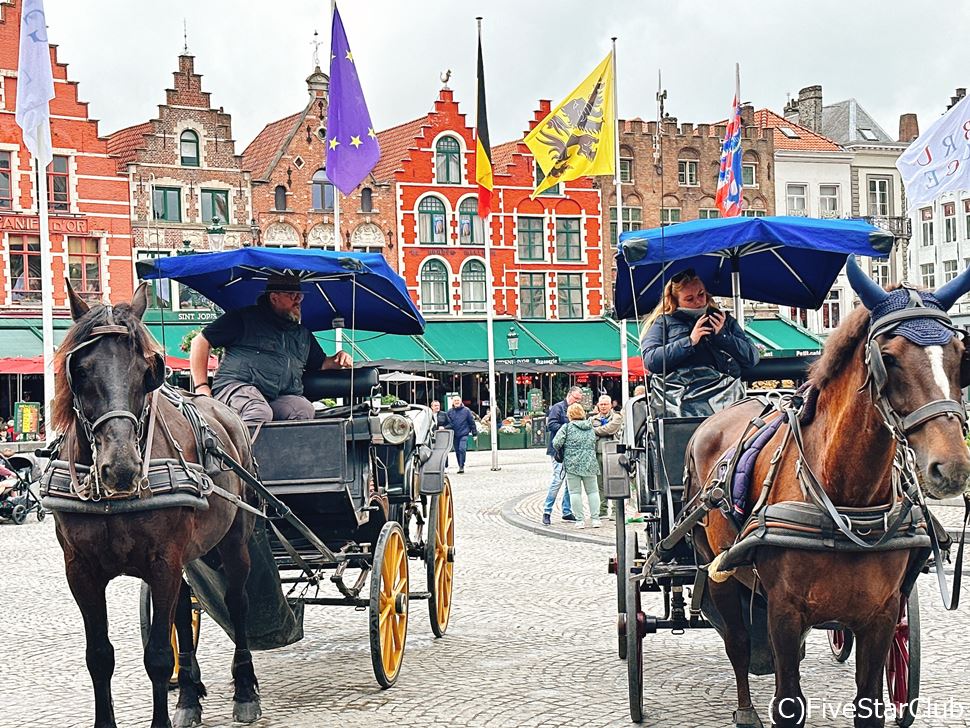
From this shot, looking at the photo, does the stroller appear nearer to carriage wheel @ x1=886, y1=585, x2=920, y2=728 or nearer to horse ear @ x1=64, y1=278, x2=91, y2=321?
horse ear @ x1=64, y1=278, x2=91, y2=321

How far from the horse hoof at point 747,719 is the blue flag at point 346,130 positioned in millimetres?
10747

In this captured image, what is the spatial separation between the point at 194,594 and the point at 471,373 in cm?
2746

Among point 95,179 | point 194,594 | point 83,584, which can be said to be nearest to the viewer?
point 83,584

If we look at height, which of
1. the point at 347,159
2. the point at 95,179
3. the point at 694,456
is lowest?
the point at 694,456

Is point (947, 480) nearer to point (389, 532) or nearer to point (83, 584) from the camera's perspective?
point (83, 584)

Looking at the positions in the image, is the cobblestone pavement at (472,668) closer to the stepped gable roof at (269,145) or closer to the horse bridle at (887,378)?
the horse bridle at (887,378)

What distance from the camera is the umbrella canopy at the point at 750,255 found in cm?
525

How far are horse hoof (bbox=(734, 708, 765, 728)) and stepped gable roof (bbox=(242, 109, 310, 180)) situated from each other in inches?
1214

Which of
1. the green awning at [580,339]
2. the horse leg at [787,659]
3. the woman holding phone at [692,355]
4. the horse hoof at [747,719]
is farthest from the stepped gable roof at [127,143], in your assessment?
the horse leg at [787,659]

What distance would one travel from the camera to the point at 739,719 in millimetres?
4773

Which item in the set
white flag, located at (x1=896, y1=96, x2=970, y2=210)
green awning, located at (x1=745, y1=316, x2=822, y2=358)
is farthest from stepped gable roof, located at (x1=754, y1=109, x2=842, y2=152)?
white flag, located at (x1=896, y1=96, x2=970, y2=210)

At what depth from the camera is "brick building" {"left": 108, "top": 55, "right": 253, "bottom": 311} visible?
3206 cm

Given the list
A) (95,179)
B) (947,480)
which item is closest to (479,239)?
(95,179)

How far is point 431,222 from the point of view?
118ft
